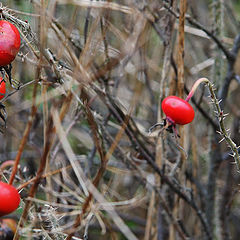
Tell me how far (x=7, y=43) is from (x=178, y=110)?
37 centimetres

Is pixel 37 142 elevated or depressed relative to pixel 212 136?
depressed

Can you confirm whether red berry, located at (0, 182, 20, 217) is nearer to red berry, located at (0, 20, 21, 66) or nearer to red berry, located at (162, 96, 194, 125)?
red berry, located at (0, 20, 21, 66)

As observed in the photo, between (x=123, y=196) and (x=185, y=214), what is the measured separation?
1.02 ft

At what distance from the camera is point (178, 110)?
2.81 ft

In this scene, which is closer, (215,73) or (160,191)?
(160,191)

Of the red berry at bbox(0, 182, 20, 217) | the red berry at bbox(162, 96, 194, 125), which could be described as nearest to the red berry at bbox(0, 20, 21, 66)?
the red berry at bbox(0, 182, 20, 217)

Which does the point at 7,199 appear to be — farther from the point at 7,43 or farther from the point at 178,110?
the point at 178,110

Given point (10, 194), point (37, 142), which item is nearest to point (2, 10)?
point (10, 194)

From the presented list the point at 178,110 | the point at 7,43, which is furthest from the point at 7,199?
the point at 178,110

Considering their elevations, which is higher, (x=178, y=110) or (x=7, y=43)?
(x=7, y=43)

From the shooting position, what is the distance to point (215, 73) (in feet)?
5.08

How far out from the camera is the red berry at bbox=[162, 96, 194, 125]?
858mm

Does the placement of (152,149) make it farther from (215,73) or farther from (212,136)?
(215,73)

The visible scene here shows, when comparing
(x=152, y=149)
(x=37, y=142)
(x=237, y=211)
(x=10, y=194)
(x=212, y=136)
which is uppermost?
(x=10, y=194)
